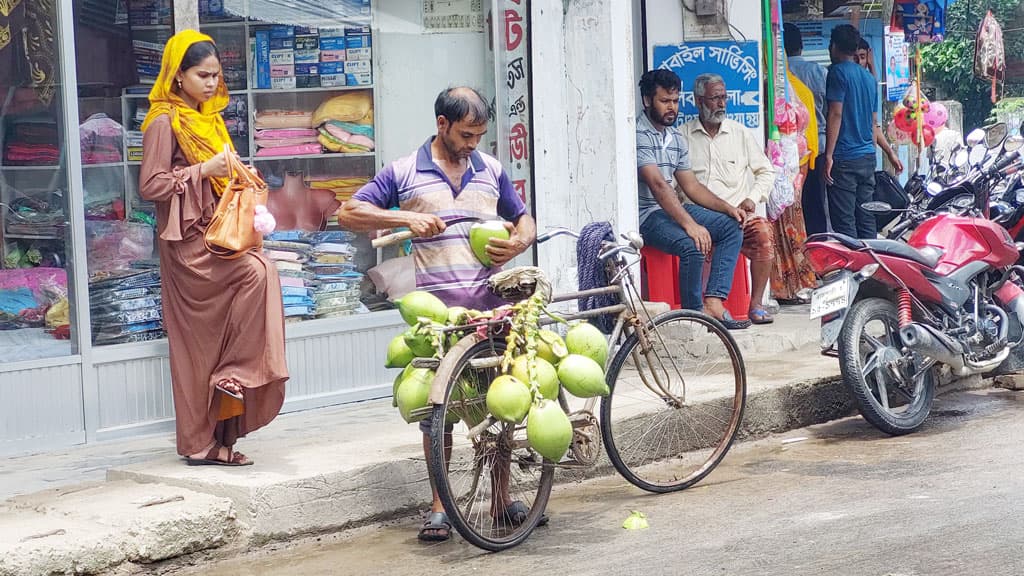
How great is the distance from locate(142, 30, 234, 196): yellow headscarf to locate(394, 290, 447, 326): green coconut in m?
1.21

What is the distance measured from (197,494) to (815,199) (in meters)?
7.93

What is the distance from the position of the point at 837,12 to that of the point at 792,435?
31.5ft

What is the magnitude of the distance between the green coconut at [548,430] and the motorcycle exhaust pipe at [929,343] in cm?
273

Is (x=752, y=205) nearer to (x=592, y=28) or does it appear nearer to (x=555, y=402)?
(x=592, y=28)

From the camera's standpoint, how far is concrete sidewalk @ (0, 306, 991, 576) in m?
4.79

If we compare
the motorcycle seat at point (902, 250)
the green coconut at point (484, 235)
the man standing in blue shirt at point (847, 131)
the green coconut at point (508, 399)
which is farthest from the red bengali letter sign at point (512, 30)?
the man standing in blue shirt at point (847, 131)

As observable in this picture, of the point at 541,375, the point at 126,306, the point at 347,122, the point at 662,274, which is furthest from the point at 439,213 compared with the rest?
the point at 662,274

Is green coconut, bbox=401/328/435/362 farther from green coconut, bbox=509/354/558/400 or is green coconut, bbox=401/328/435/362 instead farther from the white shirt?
the white shirt

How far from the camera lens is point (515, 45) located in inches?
323

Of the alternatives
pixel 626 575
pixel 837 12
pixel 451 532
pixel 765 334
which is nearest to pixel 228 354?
pixel 451 532

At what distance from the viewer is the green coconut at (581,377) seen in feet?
16.0

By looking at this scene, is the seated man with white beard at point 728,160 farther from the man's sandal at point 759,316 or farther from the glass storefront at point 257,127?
the glass storefront at point 257,127

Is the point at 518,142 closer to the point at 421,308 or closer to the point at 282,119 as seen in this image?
the point at 282,119

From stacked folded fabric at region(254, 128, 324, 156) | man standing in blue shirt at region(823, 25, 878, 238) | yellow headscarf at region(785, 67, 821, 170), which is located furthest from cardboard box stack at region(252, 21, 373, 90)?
man standing in blue shirt at region(823, 25, 878, 238)
